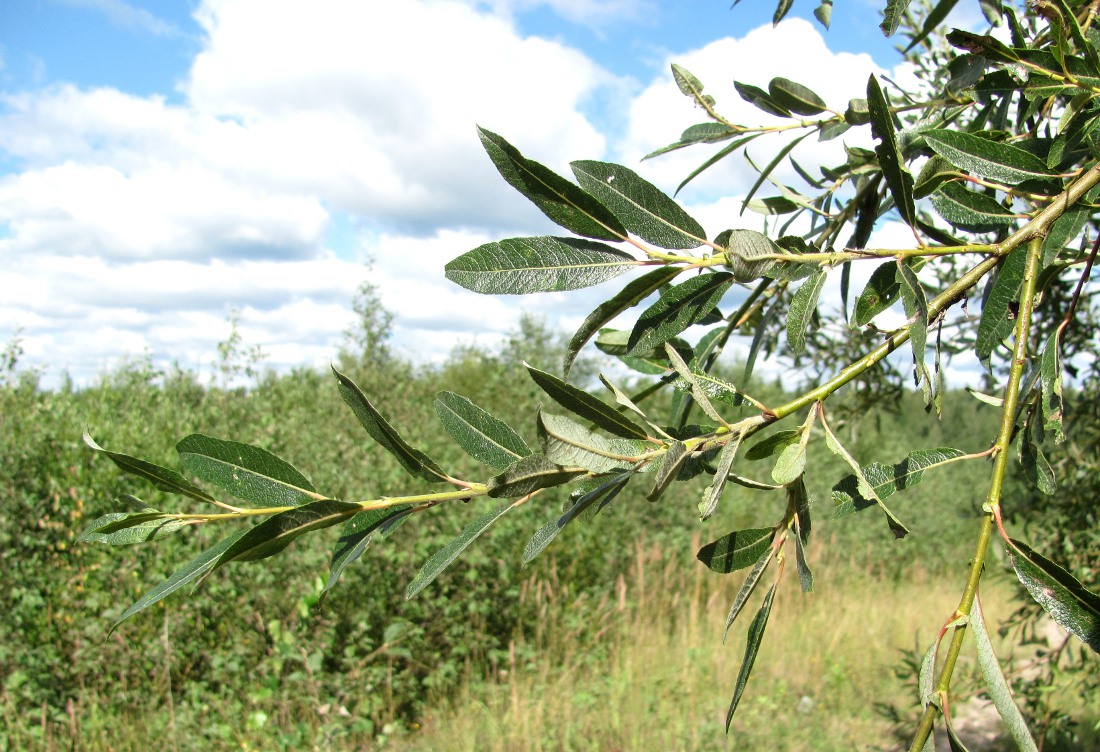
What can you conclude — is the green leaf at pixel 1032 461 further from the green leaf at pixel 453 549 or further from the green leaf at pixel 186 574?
the green leaf at pixel 186 574

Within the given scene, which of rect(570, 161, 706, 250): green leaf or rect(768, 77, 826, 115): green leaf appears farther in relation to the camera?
rect(768, 77, 826, 115): green leaf

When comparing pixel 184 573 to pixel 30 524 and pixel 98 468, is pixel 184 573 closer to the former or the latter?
pixel 30 524

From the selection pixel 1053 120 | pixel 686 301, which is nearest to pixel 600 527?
pixel 1053 120

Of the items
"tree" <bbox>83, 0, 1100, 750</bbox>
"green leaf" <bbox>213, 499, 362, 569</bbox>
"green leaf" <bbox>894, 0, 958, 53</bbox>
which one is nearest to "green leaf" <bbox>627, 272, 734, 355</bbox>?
"tree" <bbox>83, 0, 1100, 750</bbox>

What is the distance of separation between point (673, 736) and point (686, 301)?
3.63 meters

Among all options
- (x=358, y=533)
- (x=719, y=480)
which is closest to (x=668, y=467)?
(x=719, y=480)

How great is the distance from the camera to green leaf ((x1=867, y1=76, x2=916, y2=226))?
58 cm

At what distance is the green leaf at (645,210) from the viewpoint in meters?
0.59

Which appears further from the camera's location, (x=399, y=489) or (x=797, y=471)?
(x=399, y=489)

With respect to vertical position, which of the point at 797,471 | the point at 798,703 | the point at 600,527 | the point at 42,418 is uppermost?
the point at 797,471

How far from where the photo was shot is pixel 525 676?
440 cm

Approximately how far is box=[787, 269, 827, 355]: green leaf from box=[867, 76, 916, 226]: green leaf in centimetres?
10

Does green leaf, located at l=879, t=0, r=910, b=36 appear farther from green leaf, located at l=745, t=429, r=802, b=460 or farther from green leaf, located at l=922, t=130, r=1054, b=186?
green leaf, located at l=745, t=429, r=802, b=460

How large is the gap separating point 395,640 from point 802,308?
3.78 metres
